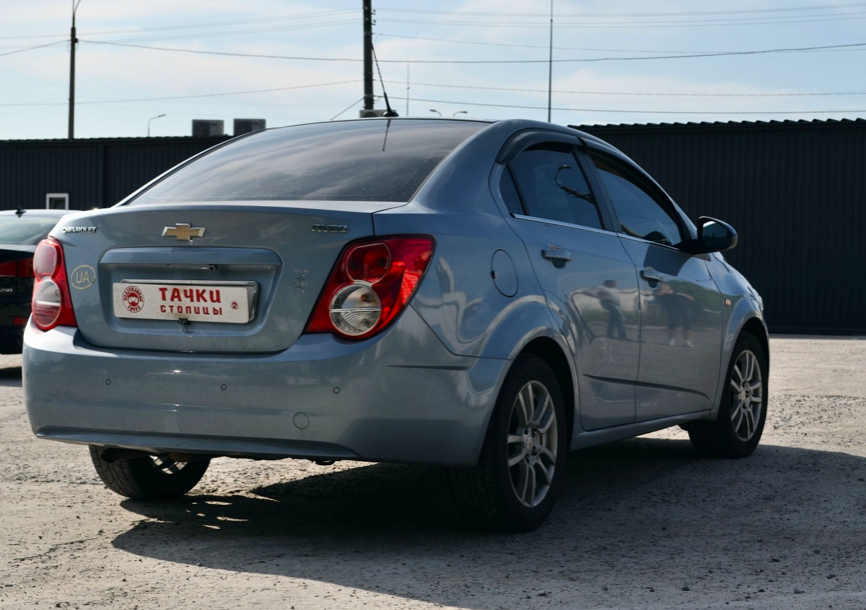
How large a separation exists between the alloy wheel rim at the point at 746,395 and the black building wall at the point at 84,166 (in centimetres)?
2081

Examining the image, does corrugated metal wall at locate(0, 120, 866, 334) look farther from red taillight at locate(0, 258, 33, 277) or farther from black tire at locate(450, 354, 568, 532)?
black tire at locate(450, 354, 568, 532)

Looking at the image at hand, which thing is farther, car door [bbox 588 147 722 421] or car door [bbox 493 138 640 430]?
car door [bbox 588 147 722 421]

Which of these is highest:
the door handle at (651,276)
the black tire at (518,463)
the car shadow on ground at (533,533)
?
the door handle at (651,276)

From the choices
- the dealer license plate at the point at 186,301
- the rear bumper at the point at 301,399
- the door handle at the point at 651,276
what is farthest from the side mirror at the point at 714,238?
the dealer license plate at the point at 186,301

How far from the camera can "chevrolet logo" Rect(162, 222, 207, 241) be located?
13.3 ft

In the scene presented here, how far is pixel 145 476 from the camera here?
4.97 metres

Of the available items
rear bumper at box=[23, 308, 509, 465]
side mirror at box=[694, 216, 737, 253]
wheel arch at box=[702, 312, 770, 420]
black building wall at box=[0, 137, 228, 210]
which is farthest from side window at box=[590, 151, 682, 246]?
black building wall at box=[0, 137, 228, 210]

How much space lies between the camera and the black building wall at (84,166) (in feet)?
88.3

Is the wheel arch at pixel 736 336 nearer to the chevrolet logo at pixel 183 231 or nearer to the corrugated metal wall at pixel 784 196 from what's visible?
the chevrolet logo at pixel 183 231

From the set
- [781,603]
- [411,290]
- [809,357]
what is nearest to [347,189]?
[411,290]

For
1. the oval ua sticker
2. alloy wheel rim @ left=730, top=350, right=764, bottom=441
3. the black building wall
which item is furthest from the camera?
the black building wall

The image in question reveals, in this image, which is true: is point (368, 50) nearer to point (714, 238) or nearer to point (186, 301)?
point (714, 238)

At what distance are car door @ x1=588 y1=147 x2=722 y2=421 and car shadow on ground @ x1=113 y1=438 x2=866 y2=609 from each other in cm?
46

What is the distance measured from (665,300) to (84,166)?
24210mm
